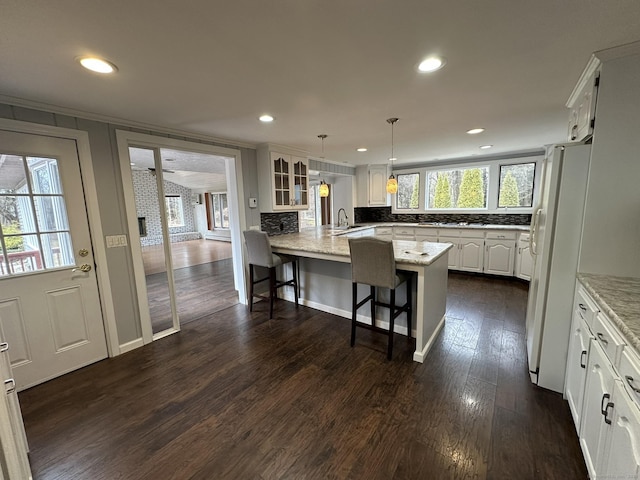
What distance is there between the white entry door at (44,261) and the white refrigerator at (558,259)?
3.66 m

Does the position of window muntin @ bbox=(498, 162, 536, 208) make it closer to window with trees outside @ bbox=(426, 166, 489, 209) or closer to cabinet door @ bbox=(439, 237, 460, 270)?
window with trees outside @ bbox=(426, 166, 489, 209)

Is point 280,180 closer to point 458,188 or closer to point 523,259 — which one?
point 458,188

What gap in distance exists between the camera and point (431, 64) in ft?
5.17

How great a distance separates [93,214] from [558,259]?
368cm

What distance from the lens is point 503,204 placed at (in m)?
5.04

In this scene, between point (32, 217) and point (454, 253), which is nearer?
point (32, 217)

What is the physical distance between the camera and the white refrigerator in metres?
1.72

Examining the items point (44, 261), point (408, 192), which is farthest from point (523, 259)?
point (44, 261)

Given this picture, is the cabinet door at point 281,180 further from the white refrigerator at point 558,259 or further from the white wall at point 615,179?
the white wall at point 615,179

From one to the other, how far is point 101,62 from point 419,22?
1.67 meters

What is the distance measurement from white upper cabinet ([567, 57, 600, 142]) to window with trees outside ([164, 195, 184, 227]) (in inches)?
423

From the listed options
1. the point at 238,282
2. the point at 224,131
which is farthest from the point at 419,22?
the point at 238,282

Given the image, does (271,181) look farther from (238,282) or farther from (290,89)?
(290,89)

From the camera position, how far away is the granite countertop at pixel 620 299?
1039 mm
